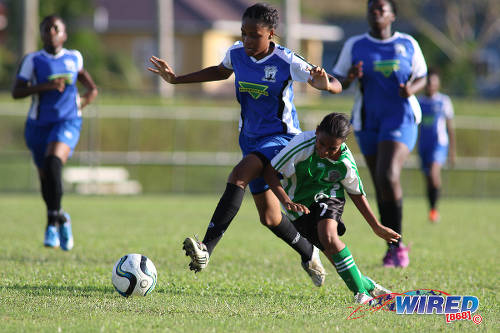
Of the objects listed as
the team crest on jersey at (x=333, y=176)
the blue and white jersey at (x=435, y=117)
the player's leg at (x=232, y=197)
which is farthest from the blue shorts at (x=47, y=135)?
the blue and white jersey at (x=435, y=117)

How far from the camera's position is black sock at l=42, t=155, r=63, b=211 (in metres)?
8.36

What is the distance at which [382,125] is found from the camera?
26.2 ft

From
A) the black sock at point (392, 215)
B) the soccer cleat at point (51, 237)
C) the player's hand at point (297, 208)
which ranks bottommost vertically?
the soccer cleat at point (51, 237)

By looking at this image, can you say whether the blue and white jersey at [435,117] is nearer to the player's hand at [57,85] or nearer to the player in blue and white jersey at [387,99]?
the player in blue and white jersey at [387,99]

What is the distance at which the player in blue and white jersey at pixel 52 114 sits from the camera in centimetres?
845

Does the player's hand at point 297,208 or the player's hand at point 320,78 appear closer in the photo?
the player's hand at point 297,208

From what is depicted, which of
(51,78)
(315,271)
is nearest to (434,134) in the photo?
(51,78)

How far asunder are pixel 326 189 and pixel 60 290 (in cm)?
205

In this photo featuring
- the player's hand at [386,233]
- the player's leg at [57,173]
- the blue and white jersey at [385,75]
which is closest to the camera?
the player's hand at [386,233]

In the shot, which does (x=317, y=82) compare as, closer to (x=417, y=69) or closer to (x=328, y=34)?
(x=417, y=69)

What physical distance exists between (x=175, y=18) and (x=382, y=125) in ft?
100

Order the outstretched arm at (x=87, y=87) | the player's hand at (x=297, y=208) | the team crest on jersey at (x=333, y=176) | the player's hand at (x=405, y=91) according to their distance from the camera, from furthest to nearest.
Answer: the outstretched arm at (x=87, y=87) < the player's hand at (x=405, y=91) < the team crest on jersey at (x=333, y=176) < the player's hand at (x=297, y=208)

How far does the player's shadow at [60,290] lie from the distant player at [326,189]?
1.49 metres

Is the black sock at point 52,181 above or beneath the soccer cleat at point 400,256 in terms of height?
→ above
